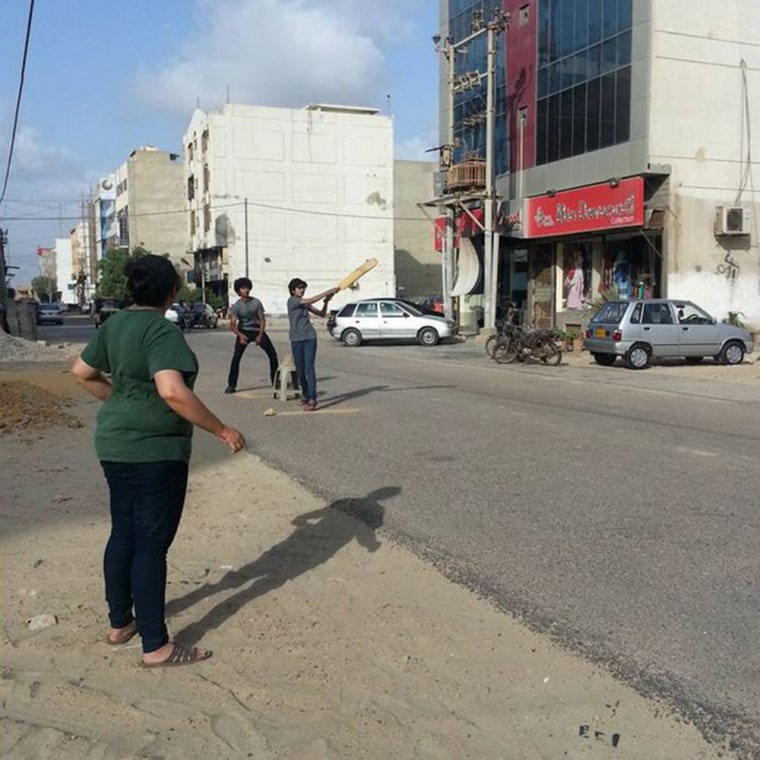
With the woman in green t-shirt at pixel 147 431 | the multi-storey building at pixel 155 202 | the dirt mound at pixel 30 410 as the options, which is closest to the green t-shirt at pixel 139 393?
the woman in green t-shirt at pixel 147 431

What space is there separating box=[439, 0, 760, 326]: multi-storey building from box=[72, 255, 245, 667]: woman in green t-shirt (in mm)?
22646

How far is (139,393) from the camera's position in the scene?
3475mm

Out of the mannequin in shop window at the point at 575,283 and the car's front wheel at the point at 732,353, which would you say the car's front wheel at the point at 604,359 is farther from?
the mannequin in shop window at the point at 575,283

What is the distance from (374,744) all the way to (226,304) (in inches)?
2342

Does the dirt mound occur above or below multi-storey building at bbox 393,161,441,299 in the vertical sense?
below

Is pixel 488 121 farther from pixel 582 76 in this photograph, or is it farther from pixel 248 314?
pixel 248 314

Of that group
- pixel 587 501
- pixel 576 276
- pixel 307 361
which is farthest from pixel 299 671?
pixel 576 276

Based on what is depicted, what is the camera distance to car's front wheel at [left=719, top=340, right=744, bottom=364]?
19516mm

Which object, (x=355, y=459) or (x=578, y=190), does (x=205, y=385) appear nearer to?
(x=355, y=459)

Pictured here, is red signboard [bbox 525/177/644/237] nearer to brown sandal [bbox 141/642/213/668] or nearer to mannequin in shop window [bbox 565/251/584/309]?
mannequin in shop window [bbox 565/251/584/309]

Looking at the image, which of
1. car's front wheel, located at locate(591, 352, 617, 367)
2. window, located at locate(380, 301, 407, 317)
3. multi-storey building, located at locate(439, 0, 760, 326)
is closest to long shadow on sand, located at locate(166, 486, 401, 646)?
car's front wheel, located at locate(591, 352, 617, 367)

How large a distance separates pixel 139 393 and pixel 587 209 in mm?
24587

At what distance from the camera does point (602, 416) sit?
11.0 meters

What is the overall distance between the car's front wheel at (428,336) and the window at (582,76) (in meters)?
7.30
